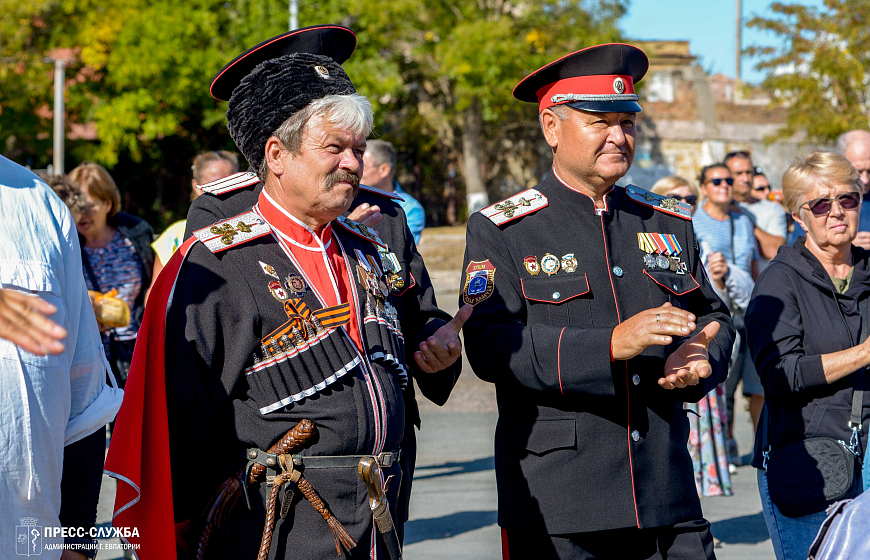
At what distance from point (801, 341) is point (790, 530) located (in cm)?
69

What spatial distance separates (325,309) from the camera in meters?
2.40

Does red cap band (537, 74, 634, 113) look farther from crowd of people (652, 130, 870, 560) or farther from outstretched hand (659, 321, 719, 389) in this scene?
crowd of people (652, 130, 870, 560)

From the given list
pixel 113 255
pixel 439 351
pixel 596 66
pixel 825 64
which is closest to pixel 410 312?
pixel 439 351

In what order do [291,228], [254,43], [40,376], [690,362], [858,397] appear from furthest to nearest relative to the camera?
[254,43] < [858,397] < [690,362] < [291,228] < [40,376]

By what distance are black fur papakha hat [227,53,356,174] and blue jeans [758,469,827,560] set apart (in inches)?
84.1

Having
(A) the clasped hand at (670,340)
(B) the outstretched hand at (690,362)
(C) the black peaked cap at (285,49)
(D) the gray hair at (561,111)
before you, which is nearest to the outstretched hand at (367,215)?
(C) the black peaked cap at (285,49)

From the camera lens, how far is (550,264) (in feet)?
9.64

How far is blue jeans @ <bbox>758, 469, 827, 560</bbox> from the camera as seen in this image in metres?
3.19

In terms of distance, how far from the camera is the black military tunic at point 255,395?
2.29 metres

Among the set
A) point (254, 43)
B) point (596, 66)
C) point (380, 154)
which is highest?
point (596, 66)

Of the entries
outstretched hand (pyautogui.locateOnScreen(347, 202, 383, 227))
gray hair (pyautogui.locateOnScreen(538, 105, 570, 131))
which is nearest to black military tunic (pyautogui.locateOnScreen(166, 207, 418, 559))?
outstretched hand (pyautogui.locateOnScreen(347, 202, 383, 227))

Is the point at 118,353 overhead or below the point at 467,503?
overhead

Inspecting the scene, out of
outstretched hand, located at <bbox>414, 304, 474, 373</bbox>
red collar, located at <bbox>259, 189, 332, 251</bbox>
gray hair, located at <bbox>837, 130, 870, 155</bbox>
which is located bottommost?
gray hair, located at <bbox>837, 130, 870, 155</bbox>

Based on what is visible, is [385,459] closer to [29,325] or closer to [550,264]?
[550,264]
